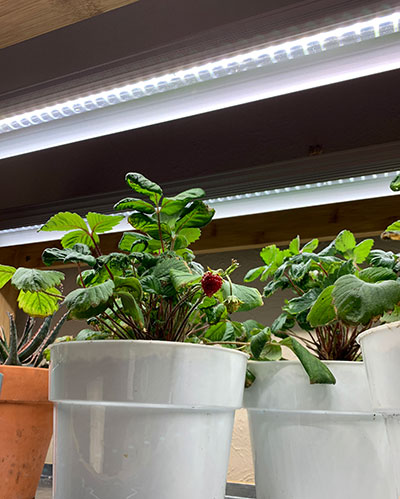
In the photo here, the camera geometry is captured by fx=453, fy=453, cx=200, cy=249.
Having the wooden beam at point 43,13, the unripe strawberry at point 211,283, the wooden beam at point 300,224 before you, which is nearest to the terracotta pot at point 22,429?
the unripe strawberry at point 211,283

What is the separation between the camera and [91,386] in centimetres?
48

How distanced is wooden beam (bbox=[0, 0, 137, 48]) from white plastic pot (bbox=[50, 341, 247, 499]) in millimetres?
556

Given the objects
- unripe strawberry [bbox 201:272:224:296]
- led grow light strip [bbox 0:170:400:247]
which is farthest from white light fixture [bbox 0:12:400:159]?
unripe strawberry [bbox 201:272:224:296]

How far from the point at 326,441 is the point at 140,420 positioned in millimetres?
237

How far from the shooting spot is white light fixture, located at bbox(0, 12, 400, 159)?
28.5 inches

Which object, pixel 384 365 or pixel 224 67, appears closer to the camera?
pixel 384 365

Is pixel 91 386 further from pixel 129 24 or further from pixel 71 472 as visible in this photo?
pixel 129 24

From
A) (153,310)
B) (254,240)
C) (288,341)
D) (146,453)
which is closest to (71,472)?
(146,453)

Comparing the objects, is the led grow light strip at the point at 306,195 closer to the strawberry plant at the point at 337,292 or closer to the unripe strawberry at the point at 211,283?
the strawberry plant at the point at 337,292

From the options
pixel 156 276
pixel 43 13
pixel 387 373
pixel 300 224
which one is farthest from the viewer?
pixel 300 224

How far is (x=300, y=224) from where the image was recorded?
123cm

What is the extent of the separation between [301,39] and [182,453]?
A: 625 mm

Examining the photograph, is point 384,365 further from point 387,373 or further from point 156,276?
point 156,276

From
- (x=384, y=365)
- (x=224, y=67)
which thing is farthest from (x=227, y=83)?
(x=384, y=365)
